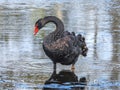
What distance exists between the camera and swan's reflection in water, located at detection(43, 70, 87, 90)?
25.9ft

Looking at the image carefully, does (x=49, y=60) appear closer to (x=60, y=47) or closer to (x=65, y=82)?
(x=60, y=47)

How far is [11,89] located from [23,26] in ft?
22.2

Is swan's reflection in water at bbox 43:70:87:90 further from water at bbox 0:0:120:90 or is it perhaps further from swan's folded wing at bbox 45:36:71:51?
swan's folded wing at bbox 45:36:71:51

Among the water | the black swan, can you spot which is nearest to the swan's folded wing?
the black swan

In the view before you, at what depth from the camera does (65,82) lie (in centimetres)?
834

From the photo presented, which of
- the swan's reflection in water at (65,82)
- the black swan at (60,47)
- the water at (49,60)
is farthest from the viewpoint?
the black swan at (60,47)

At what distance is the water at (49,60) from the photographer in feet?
27.0

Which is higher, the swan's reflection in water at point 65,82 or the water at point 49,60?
the water at point 49,60

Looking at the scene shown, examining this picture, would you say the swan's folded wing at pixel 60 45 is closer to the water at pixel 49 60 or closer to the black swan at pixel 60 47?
the black swan at pixel 60 47

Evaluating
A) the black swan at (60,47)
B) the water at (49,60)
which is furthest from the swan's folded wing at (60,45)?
the water at (49,60)

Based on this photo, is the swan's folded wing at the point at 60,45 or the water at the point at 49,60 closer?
the water at the point at 49,60

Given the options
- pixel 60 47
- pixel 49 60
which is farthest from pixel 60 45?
pixel 49 60

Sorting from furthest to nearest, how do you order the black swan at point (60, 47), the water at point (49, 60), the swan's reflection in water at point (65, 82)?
the black swan at point (60, 47) → the water at point (49, 60) → the swan's reflection in water at point (65, 82)

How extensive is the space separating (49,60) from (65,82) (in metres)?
1.86
